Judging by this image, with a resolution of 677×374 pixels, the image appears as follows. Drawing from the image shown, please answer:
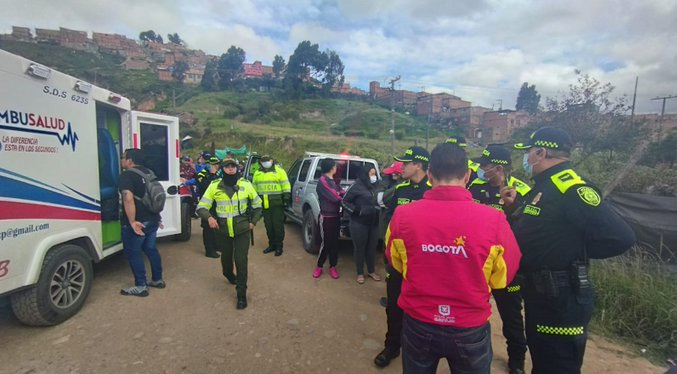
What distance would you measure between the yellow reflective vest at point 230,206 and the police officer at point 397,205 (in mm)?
1693

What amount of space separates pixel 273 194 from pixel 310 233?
982mm

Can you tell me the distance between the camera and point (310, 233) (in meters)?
6.31

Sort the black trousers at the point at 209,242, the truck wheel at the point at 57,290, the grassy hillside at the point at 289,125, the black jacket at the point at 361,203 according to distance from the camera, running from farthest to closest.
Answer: the grassy hillside at the point at 289,125, the black trousers at the point at 209,242, the black jacket at the point at 361,203, the truck wheel at the point at 57,290

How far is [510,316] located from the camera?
10.0 feet

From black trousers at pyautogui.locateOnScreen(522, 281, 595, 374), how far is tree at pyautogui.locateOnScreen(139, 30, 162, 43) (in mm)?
129463

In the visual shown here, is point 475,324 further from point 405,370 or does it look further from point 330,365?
point 330,365

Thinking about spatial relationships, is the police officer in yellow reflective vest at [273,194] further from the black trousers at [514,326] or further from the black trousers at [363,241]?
the black trousers at [514,326]

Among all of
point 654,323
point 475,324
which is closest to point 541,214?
point 475,324

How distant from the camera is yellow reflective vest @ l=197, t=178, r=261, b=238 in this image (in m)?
4.03

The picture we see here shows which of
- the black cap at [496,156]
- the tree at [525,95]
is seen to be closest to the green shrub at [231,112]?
the black cap at [496,156]

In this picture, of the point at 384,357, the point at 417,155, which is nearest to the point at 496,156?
the point at 417,155

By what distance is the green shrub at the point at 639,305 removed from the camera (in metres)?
3.55

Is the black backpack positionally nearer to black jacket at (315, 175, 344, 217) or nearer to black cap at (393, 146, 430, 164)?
black jacket at (315, 175, 344, 217)

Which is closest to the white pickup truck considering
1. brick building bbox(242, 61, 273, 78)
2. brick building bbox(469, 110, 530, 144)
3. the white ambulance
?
the white ambulance
